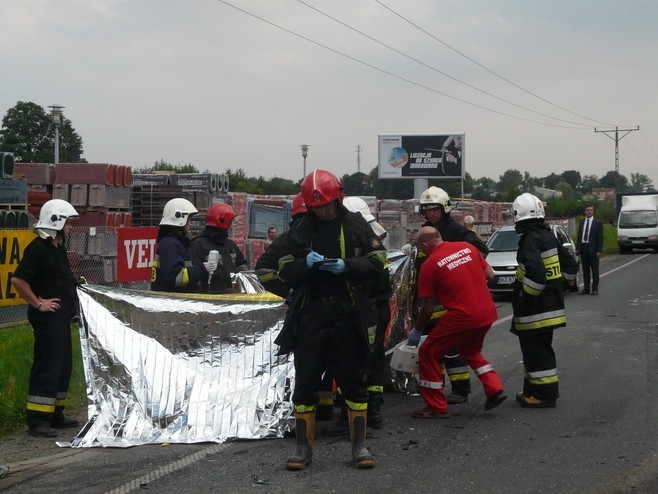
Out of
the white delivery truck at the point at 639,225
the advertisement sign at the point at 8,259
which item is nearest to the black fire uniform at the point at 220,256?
the advertisement sign at the point at 8,259

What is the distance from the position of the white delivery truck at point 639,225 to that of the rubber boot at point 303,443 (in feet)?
118

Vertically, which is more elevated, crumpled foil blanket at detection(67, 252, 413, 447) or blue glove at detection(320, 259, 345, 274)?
blue glove at detection(320, 259, 345, 274)

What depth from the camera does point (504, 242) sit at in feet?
66.7

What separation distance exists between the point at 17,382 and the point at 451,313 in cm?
432

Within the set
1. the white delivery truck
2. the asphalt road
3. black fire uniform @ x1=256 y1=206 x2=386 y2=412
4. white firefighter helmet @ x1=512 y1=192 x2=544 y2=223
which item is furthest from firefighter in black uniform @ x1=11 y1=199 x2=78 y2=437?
the white delivery truck

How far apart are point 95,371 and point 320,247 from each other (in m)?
2.36

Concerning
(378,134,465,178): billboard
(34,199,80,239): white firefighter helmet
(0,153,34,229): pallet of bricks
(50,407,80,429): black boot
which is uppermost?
(378,134,465,178): billboard

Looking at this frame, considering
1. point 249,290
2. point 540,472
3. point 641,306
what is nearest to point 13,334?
point 249,290

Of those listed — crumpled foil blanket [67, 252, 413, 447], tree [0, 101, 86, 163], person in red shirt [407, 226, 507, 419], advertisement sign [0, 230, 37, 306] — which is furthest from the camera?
tree [0, 101, 86, 163]

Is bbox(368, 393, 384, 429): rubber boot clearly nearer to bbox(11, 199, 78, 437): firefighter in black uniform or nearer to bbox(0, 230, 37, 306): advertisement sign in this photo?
bbox(11, 199, 78, 437): firefighter in black uniform

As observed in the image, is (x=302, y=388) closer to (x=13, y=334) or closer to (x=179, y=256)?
(x=179, y=256)

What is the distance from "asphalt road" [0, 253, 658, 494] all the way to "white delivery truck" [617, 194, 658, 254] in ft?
106

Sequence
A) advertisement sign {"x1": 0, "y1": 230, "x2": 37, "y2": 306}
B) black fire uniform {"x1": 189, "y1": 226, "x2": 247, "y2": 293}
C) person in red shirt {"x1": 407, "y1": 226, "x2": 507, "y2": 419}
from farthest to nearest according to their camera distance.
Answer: advertisement sign {"x1": 0, "y1": 230, "x2": 37, "y2": 306}
black fire uniform {"x1": 189, "y1": 226, "x2": 247, "y2": 293}
person in red shirt {"x1": 407, "y1": 226, "x2": 507, "y2": 419}

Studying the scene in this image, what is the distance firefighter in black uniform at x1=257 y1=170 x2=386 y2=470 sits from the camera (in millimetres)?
5840
